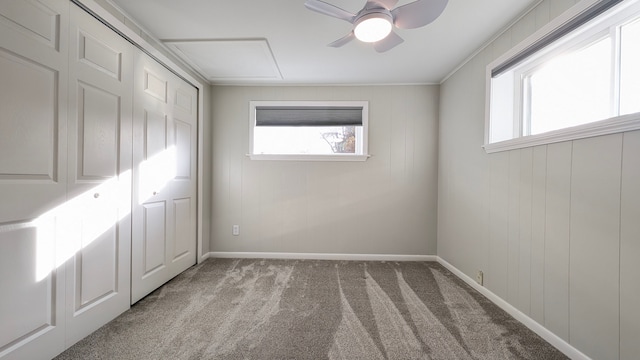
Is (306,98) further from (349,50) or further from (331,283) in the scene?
(331,283)

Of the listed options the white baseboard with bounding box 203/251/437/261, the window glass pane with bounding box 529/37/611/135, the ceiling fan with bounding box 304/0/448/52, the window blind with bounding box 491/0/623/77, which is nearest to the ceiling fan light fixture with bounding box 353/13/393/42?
the ceiling fan with bounding box 304/0/448/52

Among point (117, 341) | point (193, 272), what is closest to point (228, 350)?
point (117, 341)

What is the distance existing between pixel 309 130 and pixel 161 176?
184 cm

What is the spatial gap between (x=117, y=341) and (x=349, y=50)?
2.97 m

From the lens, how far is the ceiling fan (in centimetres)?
136

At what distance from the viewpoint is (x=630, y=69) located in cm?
131

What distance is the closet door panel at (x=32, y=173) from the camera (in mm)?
1239

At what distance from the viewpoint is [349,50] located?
2426mm

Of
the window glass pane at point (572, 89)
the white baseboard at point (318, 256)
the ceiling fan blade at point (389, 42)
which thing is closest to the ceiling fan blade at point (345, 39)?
the ceiling fan blade at point (389, 42)

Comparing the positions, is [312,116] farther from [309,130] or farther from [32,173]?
[32,173]

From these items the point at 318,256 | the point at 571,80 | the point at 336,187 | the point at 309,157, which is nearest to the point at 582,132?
the point at 571,80

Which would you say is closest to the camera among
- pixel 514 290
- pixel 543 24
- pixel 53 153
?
pixel 53 153

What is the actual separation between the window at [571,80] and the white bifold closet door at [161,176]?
121 inches

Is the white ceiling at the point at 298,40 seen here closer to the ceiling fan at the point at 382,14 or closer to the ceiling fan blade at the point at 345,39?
the ceiling fan blade at the point at 345,39
